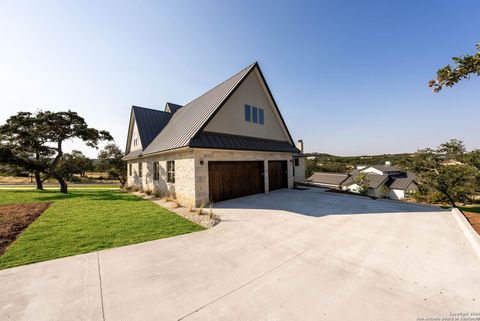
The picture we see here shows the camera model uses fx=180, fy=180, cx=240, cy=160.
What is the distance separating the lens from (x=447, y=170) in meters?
19.0

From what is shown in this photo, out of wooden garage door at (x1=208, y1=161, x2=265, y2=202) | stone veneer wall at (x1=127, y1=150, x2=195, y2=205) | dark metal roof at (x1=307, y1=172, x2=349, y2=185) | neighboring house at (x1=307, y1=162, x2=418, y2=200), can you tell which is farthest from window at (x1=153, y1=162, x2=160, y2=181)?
dark metal roof at (x1=307, y1=172, x2=349, y2=185)

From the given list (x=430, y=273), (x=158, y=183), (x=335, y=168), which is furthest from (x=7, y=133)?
(x=335, y=168)

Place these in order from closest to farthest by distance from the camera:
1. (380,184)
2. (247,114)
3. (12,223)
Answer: (12,223) → (247,114) → (380,184)

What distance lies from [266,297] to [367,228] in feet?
15.7

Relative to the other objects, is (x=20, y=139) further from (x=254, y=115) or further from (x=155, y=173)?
(x=254, y=115)

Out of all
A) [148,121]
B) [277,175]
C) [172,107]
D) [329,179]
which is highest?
[172,107]

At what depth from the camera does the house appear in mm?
9641

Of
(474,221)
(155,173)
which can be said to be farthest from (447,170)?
(155,173)

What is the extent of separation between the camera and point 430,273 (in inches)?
137

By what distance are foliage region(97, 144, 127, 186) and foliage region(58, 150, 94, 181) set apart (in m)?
8.97

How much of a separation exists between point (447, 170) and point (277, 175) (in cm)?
1955

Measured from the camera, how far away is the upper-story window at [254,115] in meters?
12.4

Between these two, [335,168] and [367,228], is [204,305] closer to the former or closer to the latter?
[367,228]

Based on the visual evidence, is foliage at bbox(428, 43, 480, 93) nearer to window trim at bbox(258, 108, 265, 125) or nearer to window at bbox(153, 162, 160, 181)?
window trim at bbox(258, 108, 265, 125)
